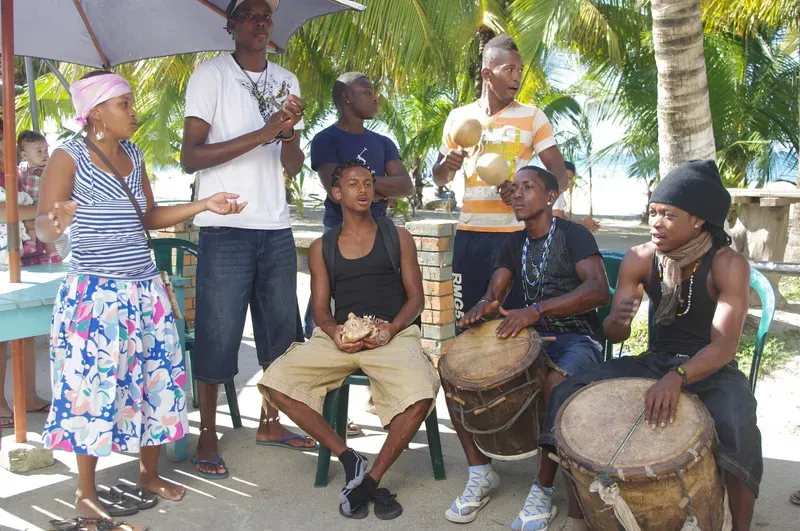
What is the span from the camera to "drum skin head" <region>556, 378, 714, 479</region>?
2.77m

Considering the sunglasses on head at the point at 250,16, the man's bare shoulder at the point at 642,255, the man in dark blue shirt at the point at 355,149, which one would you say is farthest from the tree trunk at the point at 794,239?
the sunglasses on head at the point at 250,16

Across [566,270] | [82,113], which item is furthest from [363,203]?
[82,113]

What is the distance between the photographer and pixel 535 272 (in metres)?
3.98

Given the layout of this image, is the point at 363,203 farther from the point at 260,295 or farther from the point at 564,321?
the point at 564,321

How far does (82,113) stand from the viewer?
3.54 meters

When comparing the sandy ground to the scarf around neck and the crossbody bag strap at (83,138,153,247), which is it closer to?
the scarf around neck

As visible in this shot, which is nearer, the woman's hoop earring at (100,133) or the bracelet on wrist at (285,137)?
the woman's hoop earring at (100,133)

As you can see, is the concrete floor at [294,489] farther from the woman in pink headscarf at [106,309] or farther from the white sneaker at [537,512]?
the woman in pink headscarf at [106,309]

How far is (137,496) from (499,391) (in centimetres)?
179

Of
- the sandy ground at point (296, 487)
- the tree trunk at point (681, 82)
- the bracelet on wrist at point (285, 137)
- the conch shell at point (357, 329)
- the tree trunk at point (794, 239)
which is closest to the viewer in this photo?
the sandy ground at point (296, 487)

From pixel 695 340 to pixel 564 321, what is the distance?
69cm

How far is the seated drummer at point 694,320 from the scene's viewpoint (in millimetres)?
3006

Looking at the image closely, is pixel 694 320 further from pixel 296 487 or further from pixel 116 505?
pixel 116 505

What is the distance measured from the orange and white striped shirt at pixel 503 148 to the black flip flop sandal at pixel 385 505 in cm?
150
